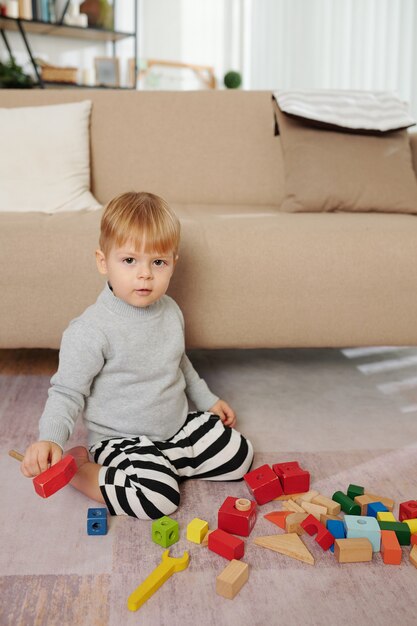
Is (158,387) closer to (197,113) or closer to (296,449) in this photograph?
(296,449)

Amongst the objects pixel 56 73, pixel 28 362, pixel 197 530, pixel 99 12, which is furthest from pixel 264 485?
pixel 99 12

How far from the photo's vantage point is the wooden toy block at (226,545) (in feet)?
2.93

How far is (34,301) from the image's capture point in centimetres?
140

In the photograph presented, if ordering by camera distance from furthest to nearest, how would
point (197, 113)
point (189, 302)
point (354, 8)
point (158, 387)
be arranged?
point (354, 8)
point (197, 113)
point (189, 302)
point (158, 387)

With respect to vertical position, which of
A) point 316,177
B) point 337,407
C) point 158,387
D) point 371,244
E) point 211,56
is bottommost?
point 337,407

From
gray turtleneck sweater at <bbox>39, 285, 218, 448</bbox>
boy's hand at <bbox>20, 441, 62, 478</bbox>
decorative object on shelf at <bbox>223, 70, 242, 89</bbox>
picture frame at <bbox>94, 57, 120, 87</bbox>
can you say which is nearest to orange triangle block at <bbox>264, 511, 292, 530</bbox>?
gray turtleneck sweater at <bbox>39, 285, 218, 448</bbox>

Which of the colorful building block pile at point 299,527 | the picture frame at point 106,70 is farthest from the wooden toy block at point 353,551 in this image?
the picture frame at point 106,70

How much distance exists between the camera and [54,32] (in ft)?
12.8

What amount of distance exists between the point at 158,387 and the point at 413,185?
1088 mm

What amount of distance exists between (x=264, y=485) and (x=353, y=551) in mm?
202

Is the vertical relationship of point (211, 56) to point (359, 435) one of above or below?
above

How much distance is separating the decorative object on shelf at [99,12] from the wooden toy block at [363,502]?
369 cm

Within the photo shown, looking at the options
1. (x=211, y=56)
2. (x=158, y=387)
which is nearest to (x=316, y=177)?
(x=158, y=387)

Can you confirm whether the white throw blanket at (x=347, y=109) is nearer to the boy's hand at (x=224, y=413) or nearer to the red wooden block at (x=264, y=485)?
the boy's hand at (x=224, y=413)
